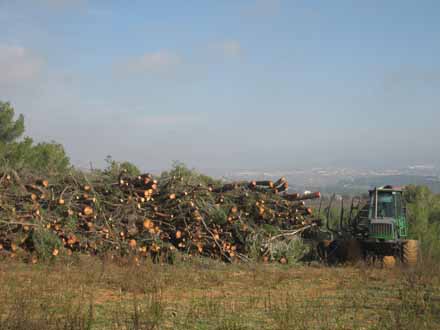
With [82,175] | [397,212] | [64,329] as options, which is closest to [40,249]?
[82,175]

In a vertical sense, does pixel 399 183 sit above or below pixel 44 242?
above

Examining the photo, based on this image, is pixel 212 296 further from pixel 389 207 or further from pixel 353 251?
pixel 389 207

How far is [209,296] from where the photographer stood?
8352mm

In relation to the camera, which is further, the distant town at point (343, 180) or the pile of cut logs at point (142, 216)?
the distant town at point (343, 180)

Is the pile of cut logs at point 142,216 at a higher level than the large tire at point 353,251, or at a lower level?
higher

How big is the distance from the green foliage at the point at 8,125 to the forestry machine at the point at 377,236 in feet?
45.2

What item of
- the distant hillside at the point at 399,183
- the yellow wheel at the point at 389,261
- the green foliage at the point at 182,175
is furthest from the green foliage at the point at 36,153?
the distant hillside at the point at 399,183

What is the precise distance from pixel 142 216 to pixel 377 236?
585 cm

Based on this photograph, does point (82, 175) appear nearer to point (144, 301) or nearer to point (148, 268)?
point (148, 268)

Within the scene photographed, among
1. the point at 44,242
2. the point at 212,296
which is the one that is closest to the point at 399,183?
the point at 44,242

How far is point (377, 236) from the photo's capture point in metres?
13.3

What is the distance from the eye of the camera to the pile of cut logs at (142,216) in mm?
10984

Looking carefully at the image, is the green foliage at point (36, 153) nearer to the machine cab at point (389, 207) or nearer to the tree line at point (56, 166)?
the tree line at point (56, 166)

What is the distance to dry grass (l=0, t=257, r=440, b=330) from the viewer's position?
6.06m
